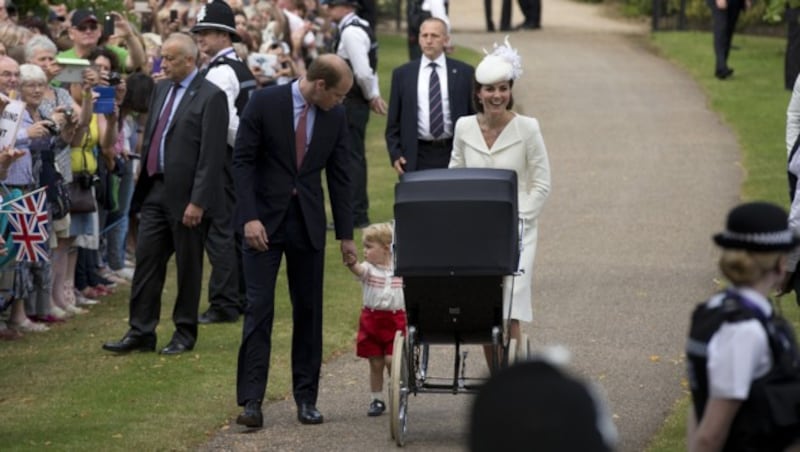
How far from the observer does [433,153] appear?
12.9 meters

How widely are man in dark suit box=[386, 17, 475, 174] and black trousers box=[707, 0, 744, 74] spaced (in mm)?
15308

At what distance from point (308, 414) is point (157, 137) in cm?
287

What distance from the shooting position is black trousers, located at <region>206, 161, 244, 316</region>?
1323 centimetres

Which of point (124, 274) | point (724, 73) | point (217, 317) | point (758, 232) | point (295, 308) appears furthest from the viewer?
point (724, 73)

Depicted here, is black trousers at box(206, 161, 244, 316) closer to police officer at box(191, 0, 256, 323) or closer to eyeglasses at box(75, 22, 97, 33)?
police officer at box(191, 0, 256, 323)

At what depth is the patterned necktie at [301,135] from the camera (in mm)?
9734

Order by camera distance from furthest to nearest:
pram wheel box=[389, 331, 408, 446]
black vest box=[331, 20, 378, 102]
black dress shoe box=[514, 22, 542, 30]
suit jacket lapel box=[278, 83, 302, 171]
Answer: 1. black dress shoe box=[514, 22, 542, 30]
2. black vest box=[331, 20, 378, 102]
3. suit jacket lapel box=[278, 83, 302, 171]
4. pram wheel box=[389, 331, 408, 446]

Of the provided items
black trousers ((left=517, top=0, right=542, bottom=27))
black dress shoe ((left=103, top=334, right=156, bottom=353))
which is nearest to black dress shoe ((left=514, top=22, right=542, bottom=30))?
black trousers ((left=517, top=0, right=542, bottom=27))

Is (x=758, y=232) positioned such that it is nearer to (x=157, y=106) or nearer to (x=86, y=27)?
(x=157, y=106)

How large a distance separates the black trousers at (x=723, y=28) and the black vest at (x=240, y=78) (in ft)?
51.0

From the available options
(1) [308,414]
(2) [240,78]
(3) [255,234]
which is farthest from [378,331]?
(2) [240,78]

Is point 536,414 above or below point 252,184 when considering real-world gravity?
above

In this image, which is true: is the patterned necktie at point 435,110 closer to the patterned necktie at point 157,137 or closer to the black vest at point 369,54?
the patterned necktie at point 157,137

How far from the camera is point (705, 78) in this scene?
28.2 meters
